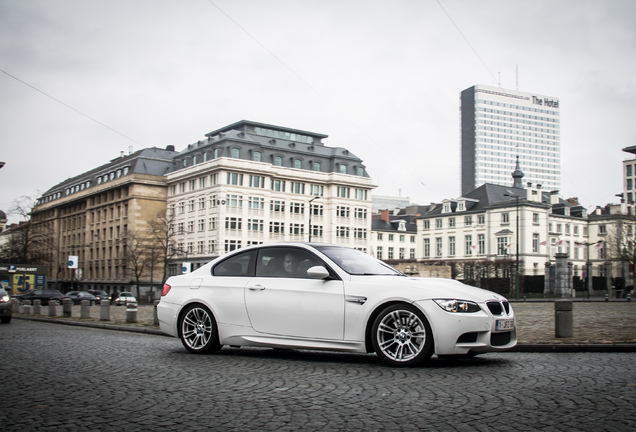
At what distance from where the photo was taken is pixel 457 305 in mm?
7367

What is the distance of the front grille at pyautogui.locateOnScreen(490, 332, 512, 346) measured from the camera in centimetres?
745

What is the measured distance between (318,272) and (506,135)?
18121cm

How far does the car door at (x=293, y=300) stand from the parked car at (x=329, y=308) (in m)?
0.01

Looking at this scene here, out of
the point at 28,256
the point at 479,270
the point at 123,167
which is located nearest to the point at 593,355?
the point at 479,270

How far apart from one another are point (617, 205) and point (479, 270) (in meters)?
44.9

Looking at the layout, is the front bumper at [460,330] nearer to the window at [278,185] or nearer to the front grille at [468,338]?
the front grille at [468,338]

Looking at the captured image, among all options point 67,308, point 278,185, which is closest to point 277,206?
point 278,185

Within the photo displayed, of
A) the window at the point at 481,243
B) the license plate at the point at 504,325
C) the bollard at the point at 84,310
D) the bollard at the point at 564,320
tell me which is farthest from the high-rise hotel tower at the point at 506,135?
the license plate at the point at 504,325

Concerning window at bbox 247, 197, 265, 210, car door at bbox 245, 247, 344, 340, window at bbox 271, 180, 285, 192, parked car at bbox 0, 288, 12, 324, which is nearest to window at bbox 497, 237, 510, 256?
window at bbox 271, 180, 285, 192

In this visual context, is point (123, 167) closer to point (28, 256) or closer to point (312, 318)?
point (28, 256)

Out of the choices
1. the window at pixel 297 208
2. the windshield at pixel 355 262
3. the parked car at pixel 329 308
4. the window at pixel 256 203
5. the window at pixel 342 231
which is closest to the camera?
the parked car at pixel 329 308

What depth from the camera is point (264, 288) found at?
28.5 feet

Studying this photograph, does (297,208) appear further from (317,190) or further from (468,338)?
(468,338)

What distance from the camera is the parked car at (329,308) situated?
7.38 metres
